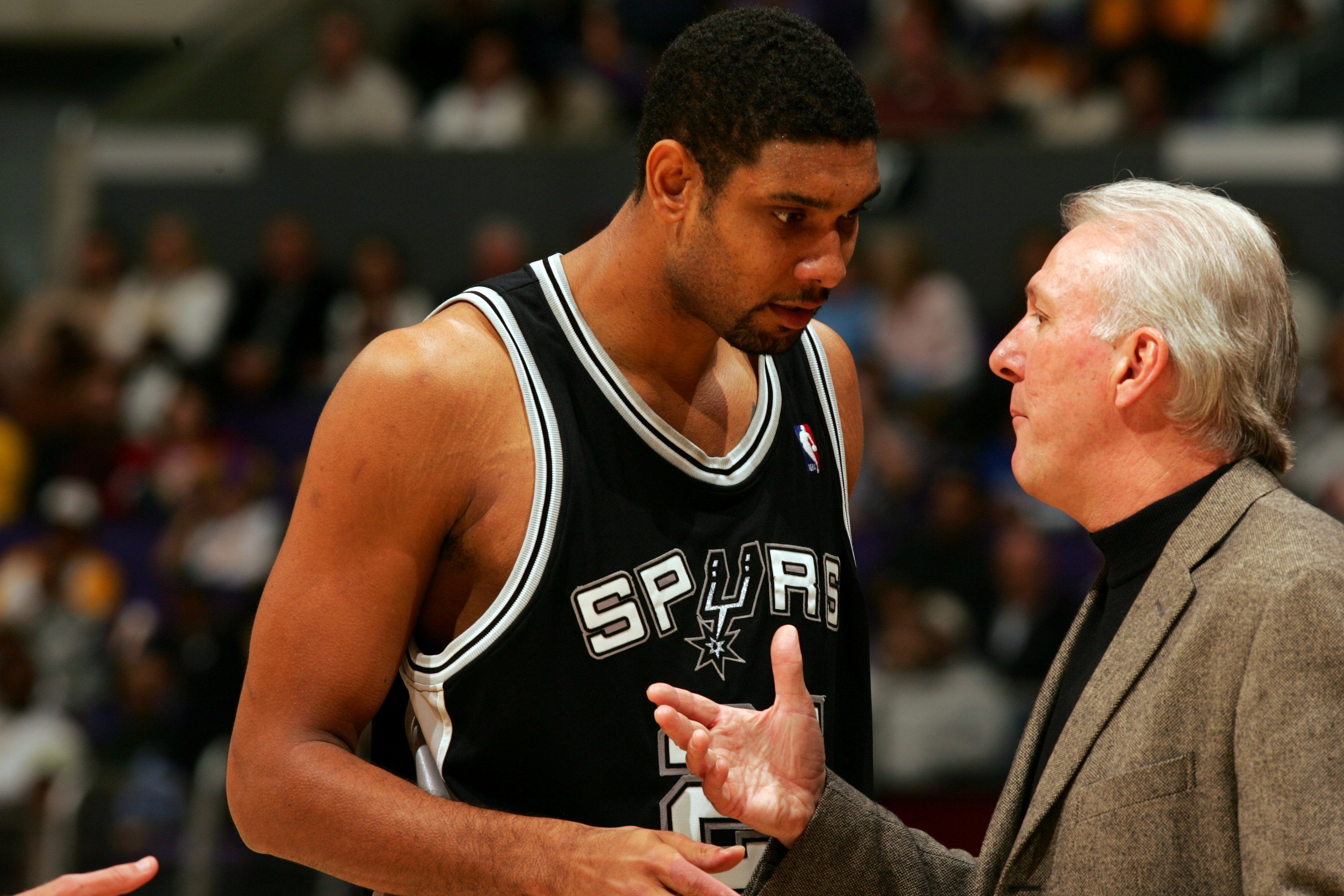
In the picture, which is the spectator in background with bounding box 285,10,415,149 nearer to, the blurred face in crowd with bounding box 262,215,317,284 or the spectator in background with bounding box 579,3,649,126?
the blurred face in crowd with bounding box 262,215,317,284

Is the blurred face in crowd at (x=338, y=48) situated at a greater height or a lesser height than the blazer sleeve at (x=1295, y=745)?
greater

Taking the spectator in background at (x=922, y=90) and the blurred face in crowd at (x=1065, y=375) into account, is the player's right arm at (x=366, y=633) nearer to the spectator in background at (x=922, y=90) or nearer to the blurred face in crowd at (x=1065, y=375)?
the blurred face in crowd at (x=1065, y=375)

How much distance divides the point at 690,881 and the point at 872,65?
764cm

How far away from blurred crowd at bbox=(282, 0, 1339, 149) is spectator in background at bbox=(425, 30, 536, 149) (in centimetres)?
1

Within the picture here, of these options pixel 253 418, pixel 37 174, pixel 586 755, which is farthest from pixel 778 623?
pixel 37 174

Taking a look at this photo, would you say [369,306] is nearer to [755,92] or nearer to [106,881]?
[755,92]

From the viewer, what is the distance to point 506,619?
1.95m

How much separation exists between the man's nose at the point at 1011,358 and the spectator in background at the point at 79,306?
6978 mm

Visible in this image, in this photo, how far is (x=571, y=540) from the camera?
2.00 meters

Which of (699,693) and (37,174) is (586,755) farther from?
(37,174)

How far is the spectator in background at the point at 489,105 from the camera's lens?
341 inches

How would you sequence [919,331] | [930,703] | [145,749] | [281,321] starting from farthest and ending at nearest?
[281,321] → [919,331] → [145,749] → [930,703]

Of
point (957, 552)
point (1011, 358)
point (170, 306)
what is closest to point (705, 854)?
point (1011, 358)

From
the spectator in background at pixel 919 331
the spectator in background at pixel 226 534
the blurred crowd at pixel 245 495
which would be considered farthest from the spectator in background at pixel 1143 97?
the spectator in background at pixel 226 534
